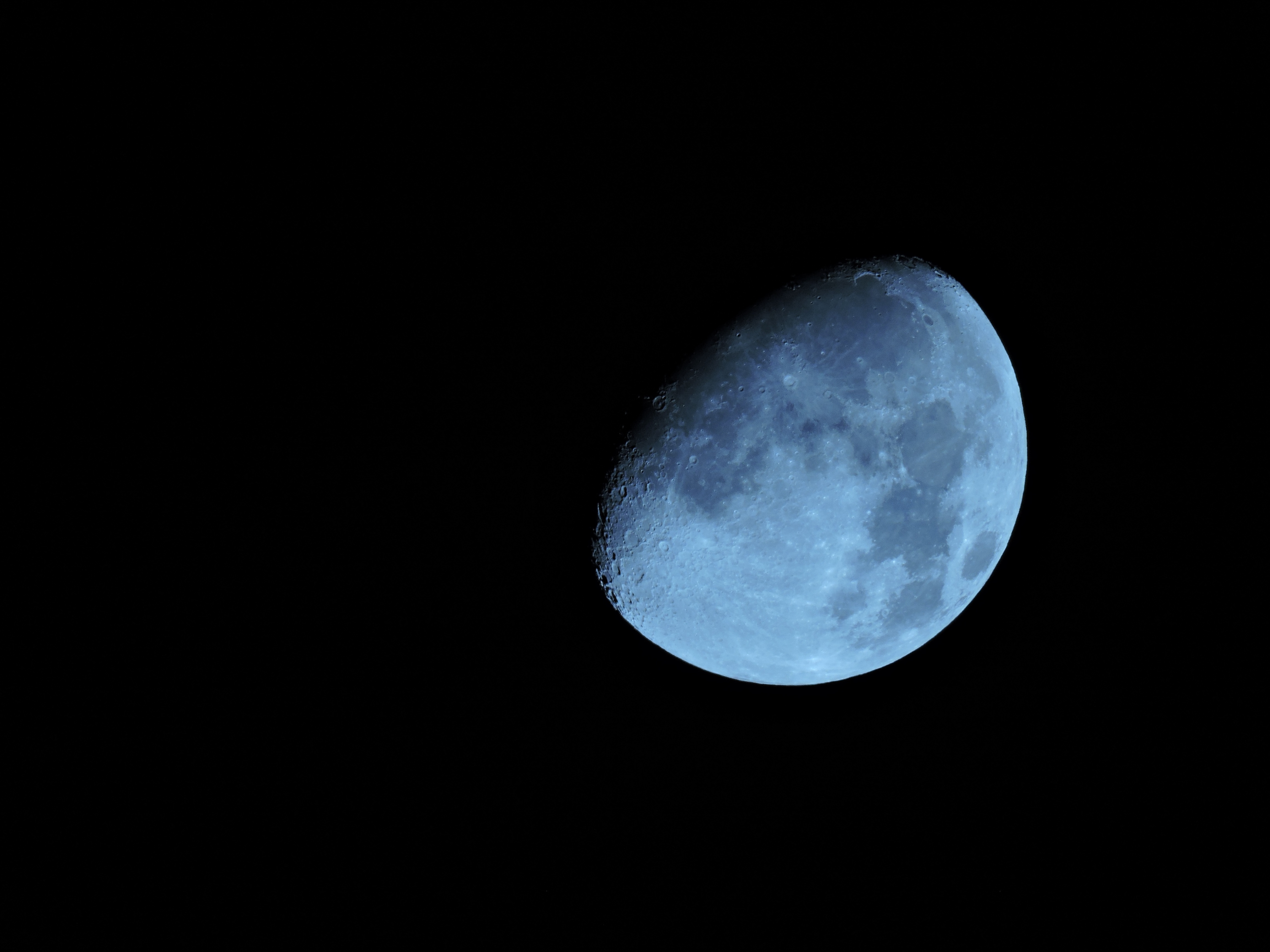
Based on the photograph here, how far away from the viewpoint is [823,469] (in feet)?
6.89

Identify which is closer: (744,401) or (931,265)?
(744,401)

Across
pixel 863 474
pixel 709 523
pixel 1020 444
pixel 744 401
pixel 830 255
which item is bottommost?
pixel 709 523

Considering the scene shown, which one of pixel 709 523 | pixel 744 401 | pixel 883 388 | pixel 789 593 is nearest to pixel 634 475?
pixel 709 523

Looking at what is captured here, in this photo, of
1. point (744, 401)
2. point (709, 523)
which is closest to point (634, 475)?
point (709, 523)

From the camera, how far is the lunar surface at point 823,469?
82.8 inches

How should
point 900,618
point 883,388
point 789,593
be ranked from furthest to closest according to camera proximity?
point 900,618
point 789,593
point 883,388

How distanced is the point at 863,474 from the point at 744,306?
0.66 metres

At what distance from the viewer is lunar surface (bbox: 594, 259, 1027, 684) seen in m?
2.10

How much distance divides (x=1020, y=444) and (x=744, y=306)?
1190mm

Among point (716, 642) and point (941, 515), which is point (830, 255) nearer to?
point (941, 515)

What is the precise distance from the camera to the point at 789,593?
225cm

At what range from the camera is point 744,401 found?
2.11 m

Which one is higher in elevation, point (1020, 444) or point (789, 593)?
point (1020, 444)

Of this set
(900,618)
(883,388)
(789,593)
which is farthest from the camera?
(900,618)
